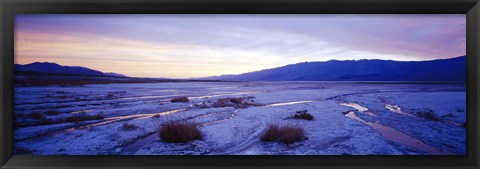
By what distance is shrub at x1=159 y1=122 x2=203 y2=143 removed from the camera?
271cm

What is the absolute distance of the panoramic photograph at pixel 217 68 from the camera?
2.37 metres

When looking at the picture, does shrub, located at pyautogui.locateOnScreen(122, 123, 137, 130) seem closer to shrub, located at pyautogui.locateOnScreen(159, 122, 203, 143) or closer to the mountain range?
shrub, located at pyautogui.locateOnScreen(159, 122, 203, 143)

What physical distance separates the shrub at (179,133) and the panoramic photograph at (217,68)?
0.01 m

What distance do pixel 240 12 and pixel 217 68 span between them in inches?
71.0

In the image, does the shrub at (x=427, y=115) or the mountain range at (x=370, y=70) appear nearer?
the mountain range at (x=370, y=70)

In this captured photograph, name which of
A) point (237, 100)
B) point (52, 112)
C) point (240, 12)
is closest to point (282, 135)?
point (240, 12)

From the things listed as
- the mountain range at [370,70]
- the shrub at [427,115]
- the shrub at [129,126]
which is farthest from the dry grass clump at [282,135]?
the shrub at [427,115]

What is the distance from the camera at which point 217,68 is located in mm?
3748

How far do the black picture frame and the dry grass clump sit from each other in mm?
602

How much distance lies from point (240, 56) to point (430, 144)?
2.38 meters

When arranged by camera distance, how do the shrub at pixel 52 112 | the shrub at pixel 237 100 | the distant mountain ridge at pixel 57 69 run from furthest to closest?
the shrub at pixel 237 100 → the shrub at pixel 52 112 → the distant mountain ridge at pixel 57 69

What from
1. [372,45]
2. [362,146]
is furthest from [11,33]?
[372,45]

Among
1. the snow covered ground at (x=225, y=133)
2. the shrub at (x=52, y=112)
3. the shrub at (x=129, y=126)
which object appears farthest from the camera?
the shrub at (x=52, y=112)

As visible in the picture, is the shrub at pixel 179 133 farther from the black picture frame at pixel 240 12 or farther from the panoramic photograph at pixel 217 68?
the black picture frame at pixel 240 12
